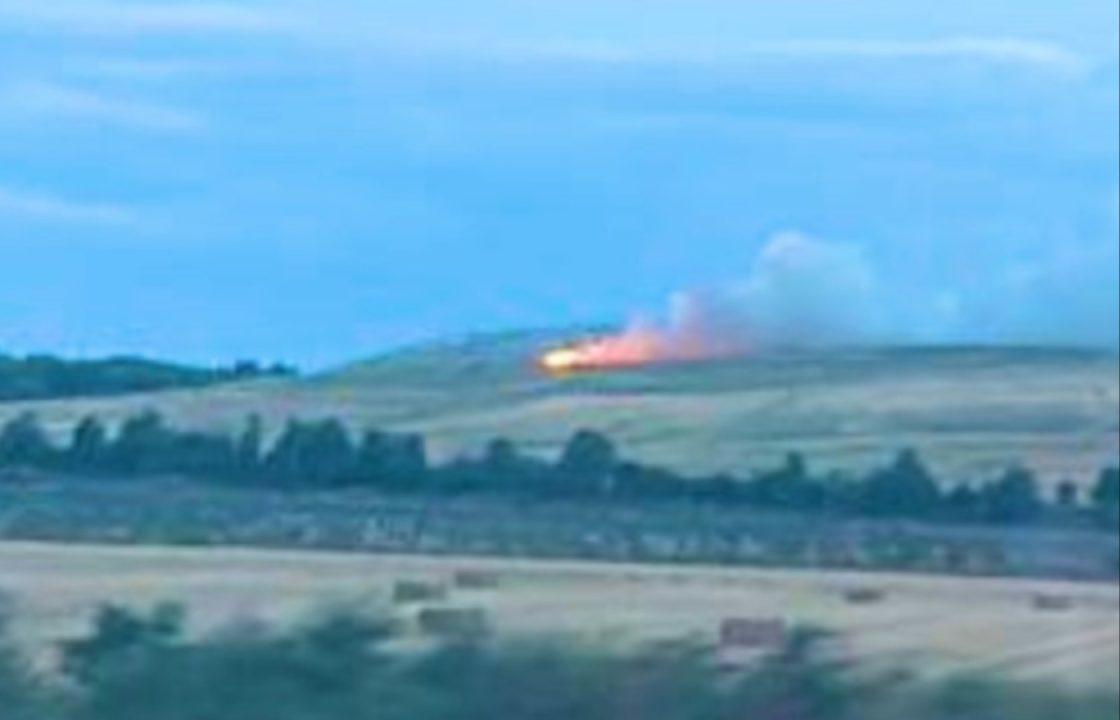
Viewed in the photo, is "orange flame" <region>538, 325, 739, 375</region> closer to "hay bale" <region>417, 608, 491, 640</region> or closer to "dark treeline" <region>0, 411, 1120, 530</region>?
"dark treeline" <region>0, 411, 1120, 530</region>

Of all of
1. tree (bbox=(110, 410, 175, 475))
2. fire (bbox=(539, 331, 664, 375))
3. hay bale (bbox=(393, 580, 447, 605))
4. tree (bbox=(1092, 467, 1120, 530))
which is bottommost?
hay bale (bbox=(393, 580, 447, 605))

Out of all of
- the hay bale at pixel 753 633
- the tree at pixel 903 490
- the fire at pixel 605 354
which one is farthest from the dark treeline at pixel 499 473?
the hay bale at pixel 753 633

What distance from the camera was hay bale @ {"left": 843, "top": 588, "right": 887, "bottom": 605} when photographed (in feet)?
65.5

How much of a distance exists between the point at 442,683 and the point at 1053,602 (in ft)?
8.50

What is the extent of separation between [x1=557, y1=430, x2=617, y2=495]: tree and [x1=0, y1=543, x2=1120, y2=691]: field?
950 millimetres

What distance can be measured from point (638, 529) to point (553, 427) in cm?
118

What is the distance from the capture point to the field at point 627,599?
18.8 metres

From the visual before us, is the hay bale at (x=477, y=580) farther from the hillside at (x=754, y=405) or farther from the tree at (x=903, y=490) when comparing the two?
the tree at (x=903, y=490)

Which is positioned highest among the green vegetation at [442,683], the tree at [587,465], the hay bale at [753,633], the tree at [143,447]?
the tree at [143,447]

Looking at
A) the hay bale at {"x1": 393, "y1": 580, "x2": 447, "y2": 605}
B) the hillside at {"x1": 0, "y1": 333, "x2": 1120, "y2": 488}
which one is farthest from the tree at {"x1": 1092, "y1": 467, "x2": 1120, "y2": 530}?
the hay bale at {"x1": 393, "y1": 580, "x2": 447, "y2": 605}

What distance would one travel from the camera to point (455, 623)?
20.2 meters

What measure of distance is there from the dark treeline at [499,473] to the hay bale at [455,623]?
1.75 m

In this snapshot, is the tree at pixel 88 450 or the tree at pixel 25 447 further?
the tree at pixel 25 447

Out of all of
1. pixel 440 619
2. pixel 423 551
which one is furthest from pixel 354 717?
pixel 423 551
